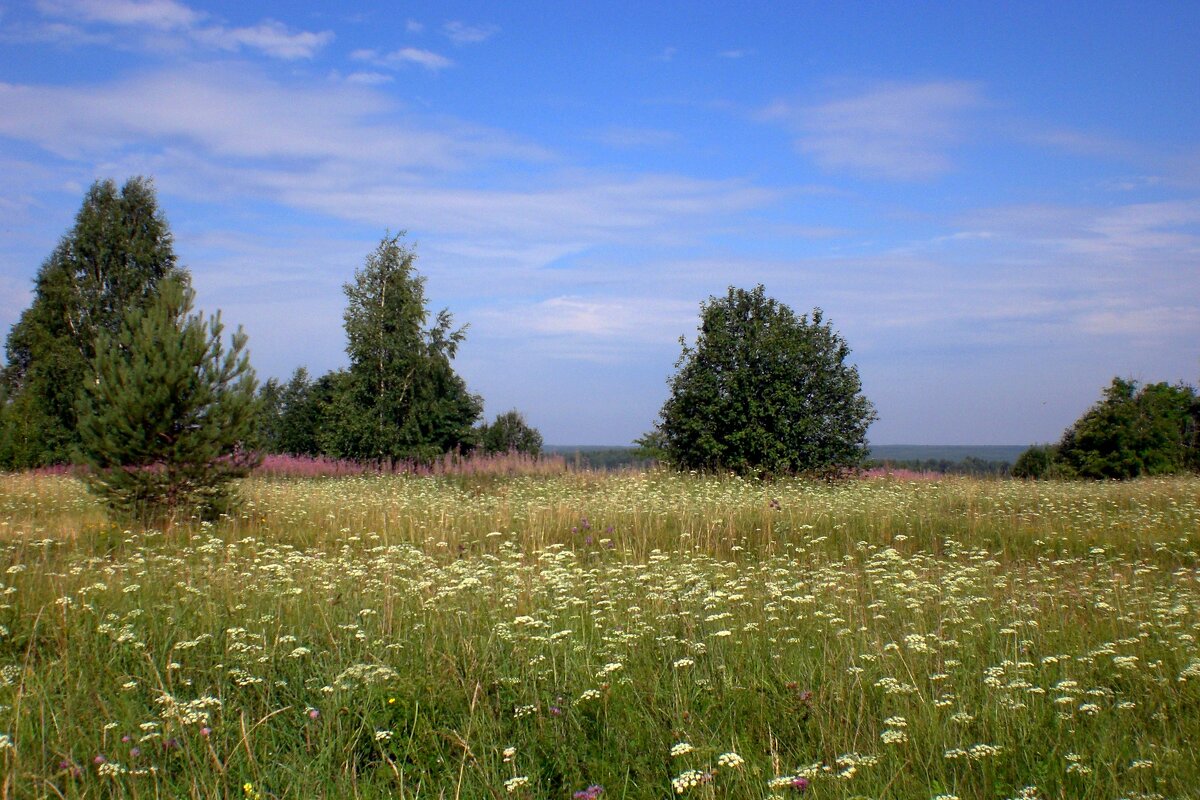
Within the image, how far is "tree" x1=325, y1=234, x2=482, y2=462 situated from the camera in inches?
1083

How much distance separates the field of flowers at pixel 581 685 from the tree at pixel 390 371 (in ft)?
68.7

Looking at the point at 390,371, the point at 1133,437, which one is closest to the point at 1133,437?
the point at 1133,437

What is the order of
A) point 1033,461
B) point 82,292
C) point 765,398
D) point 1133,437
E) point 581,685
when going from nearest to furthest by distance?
1. point 581,685
2. point 765,398
3. point 1133,437
4. point 82,292
5. point 1033,461

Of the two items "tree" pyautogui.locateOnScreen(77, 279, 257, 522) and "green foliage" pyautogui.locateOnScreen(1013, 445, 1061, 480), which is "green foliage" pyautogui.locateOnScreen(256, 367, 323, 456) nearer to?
"tree" pyautogui.locateOnScreen(77, 279, 257, 522)

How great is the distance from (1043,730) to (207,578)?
17.7 ft

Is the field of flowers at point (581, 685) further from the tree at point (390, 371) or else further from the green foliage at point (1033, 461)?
the green foliage at point (1033, 461)

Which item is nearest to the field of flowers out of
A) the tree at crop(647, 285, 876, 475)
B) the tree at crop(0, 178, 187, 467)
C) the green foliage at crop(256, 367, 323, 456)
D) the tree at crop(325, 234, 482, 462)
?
the tree at crop(647, 285, 876, 475)

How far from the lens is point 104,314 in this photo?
3253cm

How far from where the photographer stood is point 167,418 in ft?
35.4

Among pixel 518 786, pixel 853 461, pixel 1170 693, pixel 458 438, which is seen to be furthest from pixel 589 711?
pixel 458 438

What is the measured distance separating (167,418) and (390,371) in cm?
1715

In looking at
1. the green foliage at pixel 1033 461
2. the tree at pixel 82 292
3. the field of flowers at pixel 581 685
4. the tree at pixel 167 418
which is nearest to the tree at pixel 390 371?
the tree at pixel 82 292

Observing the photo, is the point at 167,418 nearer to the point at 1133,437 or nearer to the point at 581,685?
the point at 581,685

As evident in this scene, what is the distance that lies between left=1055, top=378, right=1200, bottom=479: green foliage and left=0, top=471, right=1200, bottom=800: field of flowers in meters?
23.4
